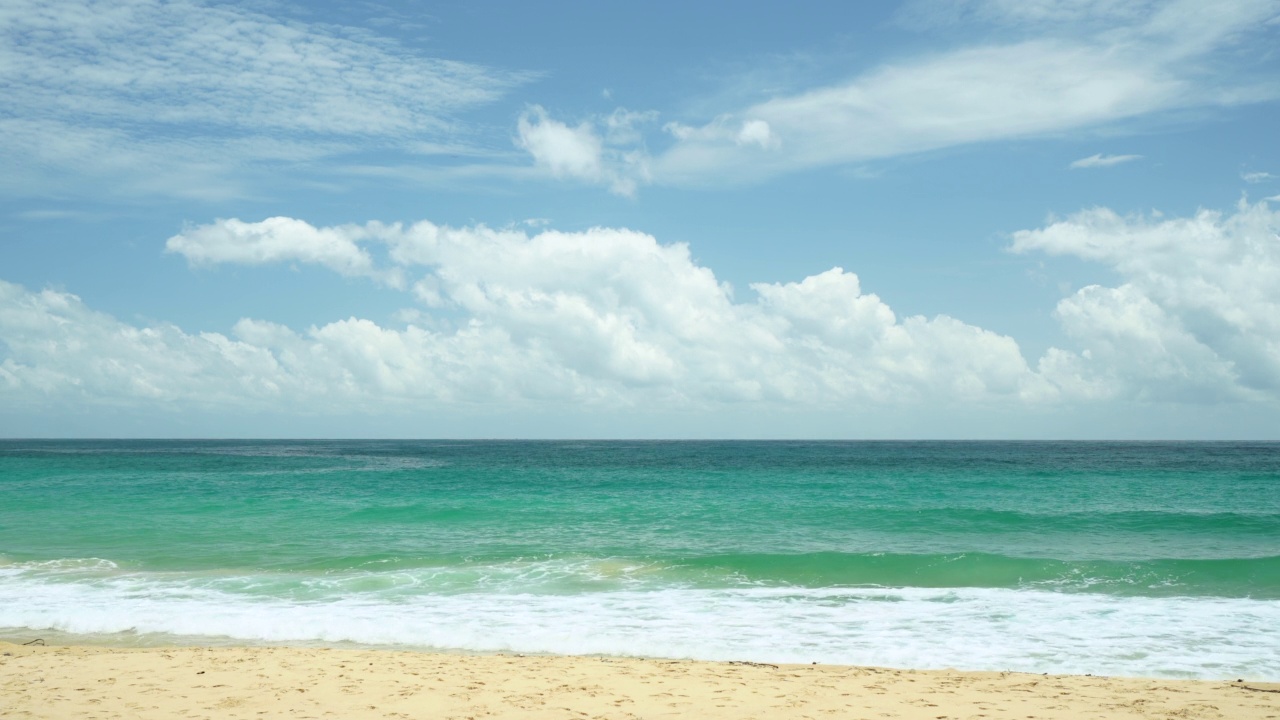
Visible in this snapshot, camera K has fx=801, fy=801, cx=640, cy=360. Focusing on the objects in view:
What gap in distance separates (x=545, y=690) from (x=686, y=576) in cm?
746

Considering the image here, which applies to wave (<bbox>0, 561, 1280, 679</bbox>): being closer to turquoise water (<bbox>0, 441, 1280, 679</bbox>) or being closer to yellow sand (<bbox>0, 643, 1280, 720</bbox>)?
turquoise water (<bbox>0, 441, 1280, 679</bbox>)

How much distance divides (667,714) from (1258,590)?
509 inches

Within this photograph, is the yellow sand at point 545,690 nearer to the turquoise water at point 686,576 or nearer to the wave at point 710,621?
the wave at point 710,621

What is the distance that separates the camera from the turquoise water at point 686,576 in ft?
37.0

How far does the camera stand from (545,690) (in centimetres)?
877

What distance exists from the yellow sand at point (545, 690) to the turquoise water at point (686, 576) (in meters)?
1.04

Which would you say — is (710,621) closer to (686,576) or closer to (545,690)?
(686,576)

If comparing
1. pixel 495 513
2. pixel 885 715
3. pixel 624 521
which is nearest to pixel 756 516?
pixel 624 521

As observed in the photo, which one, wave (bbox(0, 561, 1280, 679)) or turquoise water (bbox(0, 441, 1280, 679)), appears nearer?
wave (bbox(0, 561, 1280, 679))

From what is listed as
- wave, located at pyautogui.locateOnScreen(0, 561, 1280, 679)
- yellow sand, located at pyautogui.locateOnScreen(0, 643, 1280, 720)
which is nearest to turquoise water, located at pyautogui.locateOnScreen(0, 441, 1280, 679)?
wave, located at pyautogui.locateOnScreen(0, 561, 1280, 679)

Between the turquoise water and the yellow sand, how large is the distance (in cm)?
104

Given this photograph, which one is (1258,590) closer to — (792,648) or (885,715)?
(792,648)

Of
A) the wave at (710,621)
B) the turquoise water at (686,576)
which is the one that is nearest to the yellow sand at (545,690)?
the wave at (710,621)

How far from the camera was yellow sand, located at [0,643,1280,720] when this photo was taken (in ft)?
26.4
